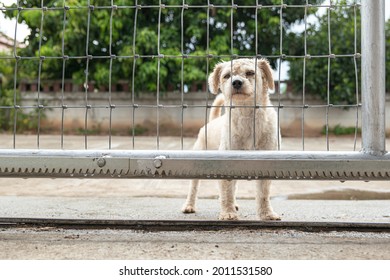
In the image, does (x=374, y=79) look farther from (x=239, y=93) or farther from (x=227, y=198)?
(x=227, y=198)

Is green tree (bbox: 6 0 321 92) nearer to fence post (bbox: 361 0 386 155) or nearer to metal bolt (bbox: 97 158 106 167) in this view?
fence post (bbox: 361 0 386 155)

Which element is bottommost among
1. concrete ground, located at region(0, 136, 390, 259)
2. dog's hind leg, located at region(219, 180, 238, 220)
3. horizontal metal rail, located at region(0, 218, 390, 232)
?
concrete ground, located at region(0, 136, 390, 259)

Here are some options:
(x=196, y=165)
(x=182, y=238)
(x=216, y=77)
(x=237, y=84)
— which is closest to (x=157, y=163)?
(x=196, y=165)

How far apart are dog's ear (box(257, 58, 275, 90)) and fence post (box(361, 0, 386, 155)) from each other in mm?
896

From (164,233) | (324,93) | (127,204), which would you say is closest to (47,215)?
(127,204)

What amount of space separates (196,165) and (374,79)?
81cm

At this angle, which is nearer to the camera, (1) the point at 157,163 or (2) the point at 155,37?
(1) the point at 157,163

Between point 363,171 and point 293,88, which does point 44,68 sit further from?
point 363,171

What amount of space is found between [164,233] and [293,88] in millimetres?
10001

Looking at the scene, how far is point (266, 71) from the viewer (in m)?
2.77

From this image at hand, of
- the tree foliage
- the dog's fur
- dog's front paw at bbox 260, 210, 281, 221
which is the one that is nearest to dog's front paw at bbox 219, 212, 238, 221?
the dog's fur

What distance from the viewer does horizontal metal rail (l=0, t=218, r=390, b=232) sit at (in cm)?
210

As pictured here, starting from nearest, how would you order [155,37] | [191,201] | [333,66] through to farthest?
[191,201] < [155,37] < [333,66]

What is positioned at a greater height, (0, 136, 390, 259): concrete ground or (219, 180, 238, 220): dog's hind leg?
(219, 180, 238, 220): dog's hind leg
